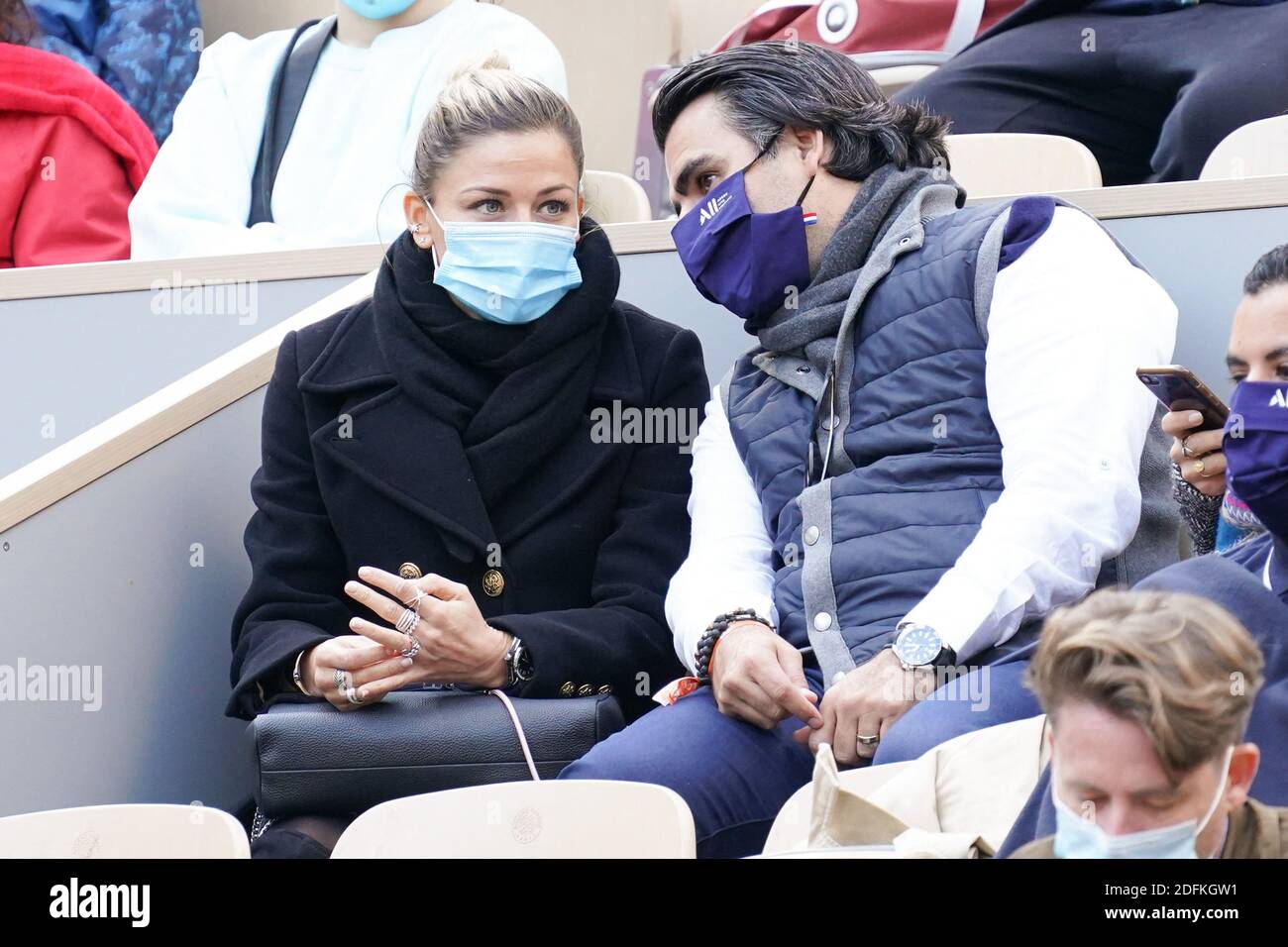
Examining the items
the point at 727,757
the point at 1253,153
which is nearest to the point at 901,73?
the point at 1253,153

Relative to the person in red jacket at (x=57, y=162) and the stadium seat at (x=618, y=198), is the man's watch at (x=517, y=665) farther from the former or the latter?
the person in red jacket at (x=57, y=162)

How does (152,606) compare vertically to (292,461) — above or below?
below

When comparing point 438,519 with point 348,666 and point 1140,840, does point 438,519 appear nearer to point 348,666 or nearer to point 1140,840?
point 348,666

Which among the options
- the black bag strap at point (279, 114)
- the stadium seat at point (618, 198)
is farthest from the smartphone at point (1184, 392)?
the black bag strap at point (279, 114)

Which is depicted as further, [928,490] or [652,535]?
[652,535]

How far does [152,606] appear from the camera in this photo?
8.35 ft

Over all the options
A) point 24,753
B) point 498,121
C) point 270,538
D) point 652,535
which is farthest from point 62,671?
point 498,121

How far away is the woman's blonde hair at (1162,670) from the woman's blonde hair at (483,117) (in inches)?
62.8

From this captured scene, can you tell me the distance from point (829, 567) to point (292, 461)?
0.86 metres

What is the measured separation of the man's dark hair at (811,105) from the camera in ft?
8.14

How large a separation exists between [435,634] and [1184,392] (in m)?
0.99
